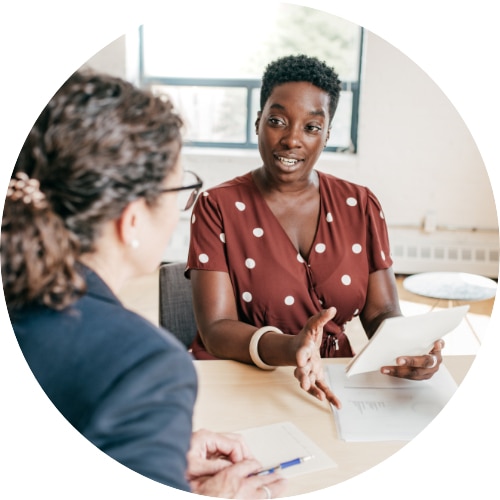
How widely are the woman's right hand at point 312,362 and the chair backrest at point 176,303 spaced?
432 millimetres

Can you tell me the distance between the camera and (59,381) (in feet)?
1.91

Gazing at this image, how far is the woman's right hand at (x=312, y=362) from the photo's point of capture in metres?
0.94

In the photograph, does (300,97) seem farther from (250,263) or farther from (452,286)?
(452,286)

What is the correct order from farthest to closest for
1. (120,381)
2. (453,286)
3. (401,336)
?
(453,286) → (401,336) → (120,381)

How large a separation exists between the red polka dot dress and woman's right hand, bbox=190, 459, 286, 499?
0.38 m

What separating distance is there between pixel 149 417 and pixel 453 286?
95 centimetres

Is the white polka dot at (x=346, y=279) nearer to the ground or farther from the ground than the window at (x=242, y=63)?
nearer to the ground

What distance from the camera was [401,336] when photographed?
921 millimetres

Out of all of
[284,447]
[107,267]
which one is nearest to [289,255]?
[284,447]

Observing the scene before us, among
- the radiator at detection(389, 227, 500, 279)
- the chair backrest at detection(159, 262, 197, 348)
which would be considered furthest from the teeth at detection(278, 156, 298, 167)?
the radiator at detection(389, 227, 500, 279)

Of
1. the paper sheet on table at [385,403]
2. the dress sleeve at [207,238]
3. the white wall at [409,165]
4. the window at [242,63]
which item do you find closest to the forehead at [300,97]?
the window at [242,63]

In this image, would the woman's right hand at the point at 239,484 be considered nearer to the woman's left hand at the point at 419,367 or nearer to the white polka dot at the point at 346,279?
the woman's left hand at the point at 419,367

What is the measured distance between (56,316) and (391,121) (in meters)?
1.76

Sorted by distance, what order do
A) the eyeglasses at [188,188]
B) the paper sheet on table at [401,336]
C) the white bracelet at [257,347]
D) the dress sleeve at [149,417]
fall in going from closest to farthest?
the dress sleeve at [149,417] < the eyeglasses at [188,188] < the paper sheet on table at [401,336] < the white bracelet at [257,347]
